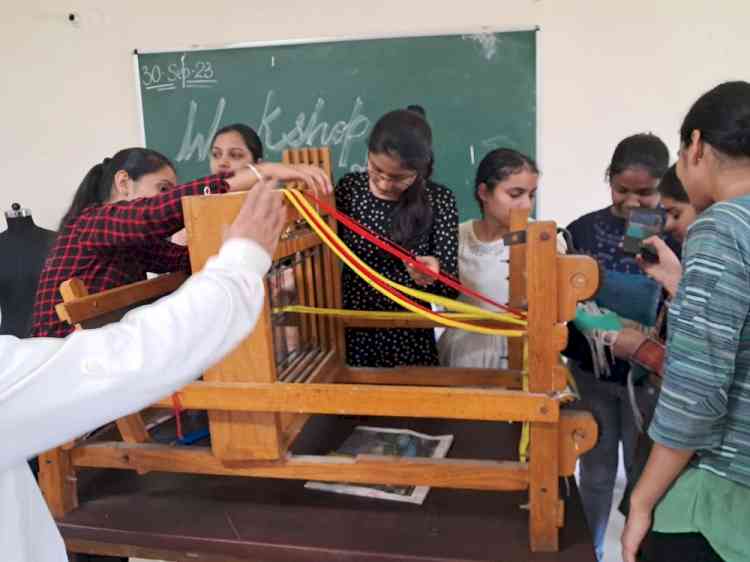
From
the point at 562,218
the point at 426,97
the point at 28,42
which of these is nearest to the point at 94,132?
the point at 28,42

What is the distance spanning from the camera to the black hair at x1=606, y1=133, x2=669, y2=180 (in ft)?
5.84

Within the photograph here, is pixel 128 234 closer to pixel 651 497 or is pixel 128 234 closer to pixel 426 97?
pixel 651 497

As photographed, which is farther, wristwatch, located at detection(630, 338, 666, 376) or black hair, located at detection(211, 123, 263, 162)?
black hair, located at detection(211, 123, 263, 162)

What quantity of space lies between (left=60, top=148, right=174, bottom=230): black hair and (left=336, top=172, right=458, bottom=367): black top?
535 mm

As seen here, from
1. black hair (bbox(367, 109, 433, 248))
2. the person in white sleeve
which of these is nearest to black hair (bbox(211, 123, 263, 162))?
black hair (bbox(367, 109, 433, 248))

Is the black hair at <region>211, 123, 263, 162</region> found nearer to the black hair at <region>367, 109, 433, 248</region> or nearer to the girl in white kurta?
the black hair at <region>367, 109, 433, 248</region>

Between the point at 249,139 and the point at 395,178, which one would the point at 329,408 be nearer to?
the point at 395,178

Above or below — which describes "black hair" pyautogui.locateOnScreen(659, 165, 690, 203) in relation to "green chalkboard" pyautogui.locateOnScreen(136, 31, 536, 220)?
below

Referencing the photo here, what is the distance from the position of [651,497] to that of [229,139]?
1.77m

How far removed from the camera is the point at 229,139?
7.09 ft

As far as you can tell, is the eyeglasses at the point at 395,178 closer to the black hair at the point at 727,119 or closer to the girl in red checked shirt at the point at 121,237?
the girl in red checked shirt at the point at 121,237

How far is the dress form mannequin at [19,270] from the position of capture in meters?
1.84

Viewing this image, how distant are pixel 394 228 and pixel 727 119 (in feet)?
3.10

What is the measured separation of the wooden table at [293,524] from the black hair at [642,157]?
99cm
